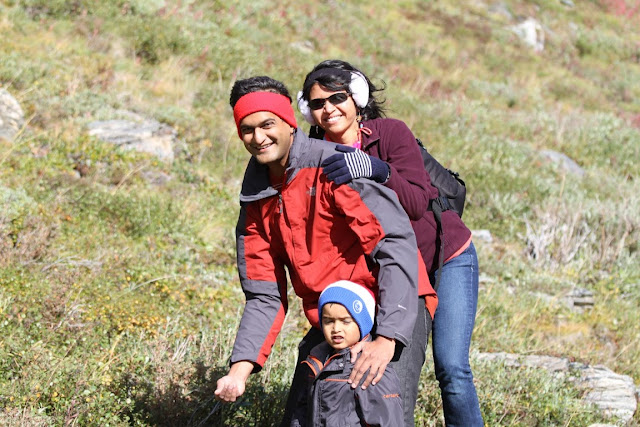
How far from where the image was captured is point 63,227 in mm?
5973

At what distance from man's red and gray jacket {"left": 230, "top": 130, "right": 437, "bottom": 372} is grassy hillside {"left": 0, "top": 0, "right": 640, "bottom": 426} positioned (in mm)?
1206

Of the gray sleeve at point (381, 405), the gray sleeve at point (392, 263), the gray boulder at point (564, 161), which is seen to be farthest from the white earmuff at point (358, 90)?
the gray boulder at point (564, 161)

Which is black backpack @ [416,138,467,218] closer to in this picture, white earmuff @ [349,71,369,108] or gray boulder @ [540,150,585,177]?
white earmuff @ [349,71,369,108]

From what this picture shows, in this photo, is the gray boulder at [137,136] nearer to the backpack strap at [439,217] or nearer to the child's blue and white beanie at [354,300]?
the backpack strap at [439,217]

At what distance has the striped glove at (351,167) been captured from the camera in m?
2.54

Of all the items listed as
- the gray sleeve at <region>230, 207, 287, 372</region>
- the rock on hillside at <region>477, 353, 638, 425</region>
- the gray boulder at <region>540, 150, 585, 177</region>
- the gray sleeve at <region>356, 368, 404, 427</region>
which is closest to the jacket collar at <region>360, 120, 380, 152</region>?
the gray sleeve at <region>230, 207, 287, 372</region>

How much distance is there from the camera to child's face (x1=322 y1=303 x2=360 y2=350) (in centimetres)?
256

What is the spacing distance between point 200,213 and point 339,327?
477cm

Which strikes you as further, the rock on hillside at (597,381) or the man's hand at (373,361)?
the rock on hillside at (597,381)

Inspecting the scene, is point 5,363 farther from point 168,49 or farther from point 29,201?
point 168,49

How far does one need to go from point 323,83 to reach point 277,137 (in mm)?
535

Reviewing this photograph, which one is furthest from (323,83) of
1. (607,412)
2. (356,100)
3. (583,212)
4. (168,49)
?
(168,49)

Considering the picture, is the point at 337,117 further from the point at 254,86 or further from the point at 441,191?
Result: the point at 441,191

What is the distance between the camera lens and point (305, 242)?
2.70 m
